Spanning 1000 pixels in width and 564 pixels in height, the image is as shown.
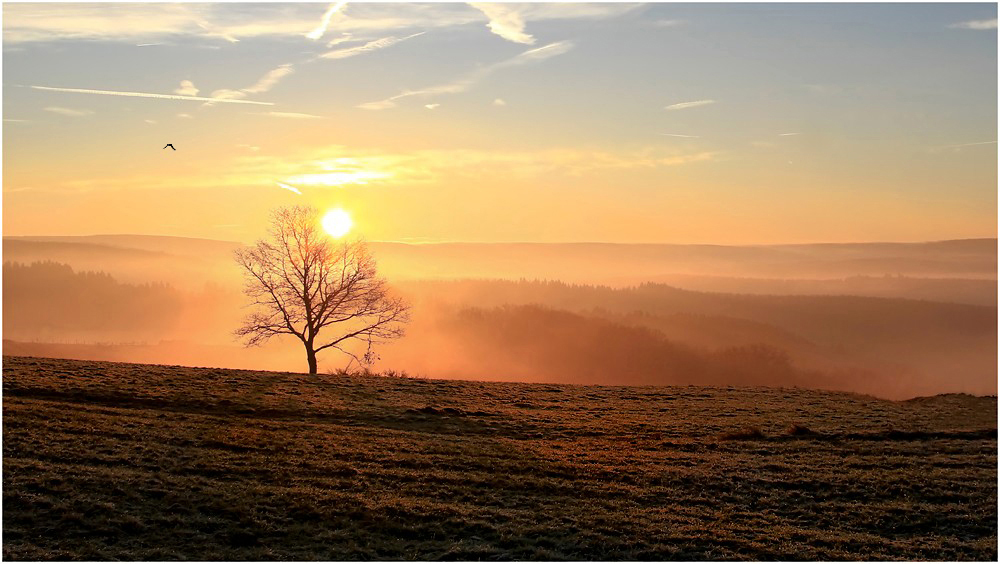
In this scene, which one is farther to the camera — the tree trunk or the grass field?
the tree trunk

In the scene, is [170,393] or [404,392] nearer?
[170,393]

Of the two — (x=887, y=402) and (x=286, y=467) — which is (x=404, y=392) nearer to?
(x=286, y=467)

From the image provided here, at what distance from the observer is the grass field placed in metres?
23.8

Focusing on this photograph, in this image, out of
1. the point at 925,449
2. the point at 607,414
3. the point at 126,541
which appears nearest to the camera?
the point at 126,541

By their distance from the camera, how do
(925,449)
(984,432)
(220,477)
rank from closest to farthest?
(220,477) < (925,449) < (984,432)

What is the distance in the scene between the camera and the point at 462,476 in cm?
3044

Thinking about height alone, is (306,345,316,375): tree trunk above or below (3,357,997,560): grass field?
above

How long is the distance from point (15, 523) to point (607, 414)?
100ft

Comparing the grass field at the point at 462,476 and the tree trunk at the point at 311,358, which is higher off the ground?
the tree trunk at the point at 311,358

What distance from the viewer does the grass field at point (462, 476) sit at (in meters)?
23.8

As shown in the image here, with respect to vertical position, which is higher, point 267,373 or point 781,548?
point 267,373

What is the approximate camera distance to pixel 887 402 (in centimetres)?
5141

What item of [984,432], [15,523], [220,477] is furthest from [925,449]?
[15,523]

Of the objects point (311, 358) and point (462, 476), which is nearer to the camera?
point (462, 476)
